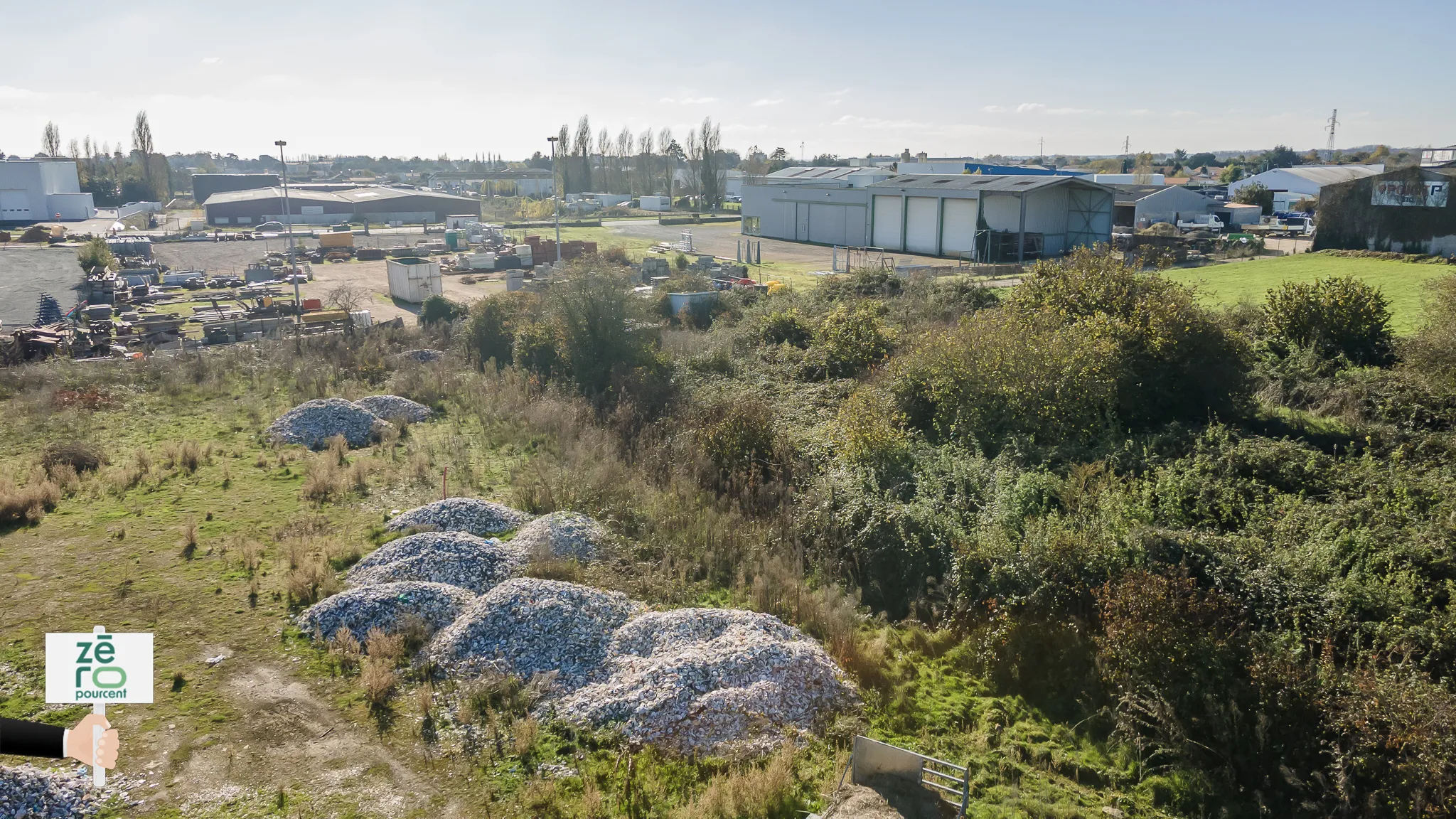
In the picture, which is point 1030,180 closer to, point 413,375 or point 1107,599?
point 413,375

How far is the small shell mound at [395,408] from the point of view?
1881 centimetres

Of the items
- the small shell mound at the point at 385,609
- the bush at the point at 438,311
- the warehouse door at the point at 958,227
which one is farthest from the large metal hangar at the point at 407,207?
the small shell mound at the point at 385,609

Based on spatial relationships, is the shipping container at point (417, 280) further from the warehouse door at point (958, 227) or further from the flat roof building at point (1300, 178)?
the flat roof building at point (1300, 178)

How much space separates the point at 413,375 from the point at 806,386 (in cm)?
1016

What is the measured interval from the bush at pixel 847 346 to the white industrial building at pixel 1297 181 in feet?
181

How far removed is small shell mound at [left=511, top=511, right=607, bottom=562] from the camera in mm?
11555

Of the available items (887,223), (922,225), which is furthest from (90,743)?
(887,223)

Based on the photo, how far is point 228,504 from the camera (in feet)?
45.5

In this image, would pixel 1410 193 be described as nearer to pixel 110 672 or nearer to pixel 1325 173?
pixel 1325 173

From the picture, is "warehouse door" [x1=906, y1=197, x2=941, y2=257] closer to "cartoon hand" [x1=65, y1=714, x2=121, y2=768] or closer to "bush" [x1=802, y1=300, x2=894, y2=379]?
"bush" [x1=802, y1=300, x2=894, y2=379]

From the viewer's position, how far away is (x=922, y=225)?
41.3 m

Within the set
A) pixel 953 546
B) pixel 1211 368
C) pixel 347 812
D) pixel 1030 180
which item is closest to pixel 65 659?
pixel 347 812

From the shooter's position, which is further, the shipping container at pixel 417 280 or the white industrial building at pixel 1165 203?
the white industrial building at pixel 1165 203

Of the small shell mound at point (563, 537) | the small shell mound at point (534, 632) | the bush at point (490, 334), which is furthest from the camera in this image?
the bush at point (490, 334)
